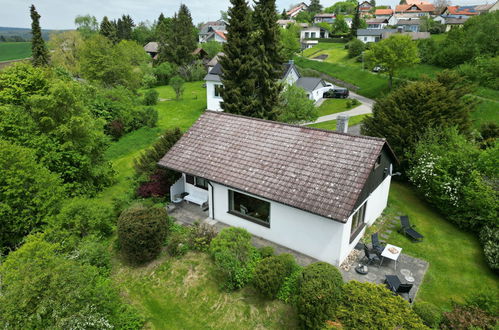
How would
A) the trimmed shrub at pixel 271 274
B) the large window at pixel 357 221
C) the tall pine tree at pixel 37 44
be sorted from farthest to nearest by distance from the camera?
the tall pine tree at pixel 37 44 → the large window at pixel 357 221 → the trimmed shrub at pixel 271 274

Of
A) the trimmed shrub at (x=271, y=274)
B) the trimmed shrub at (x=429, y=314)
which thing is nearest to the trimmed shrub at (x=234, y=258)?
the trimmed shrub at (x=271, y=274)

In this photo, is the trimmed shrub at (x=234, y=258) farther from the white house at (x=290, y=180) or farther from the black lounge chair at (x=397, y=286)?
the black lounge chair at (x=397, y=286)

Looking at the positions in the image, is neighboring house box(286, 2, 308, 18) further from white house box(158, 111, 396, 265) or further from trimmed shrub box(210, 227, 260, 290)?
trimmed shrub box(210, 227, 260, 290)

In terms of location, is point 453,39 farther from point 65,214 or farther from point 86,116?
point 65,214

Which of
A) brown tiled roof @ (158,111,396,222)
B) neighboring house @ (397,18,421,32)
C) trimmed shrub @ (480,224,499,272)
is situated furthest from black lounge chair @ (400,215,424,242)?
neighboring house @ (397,18,421,32)

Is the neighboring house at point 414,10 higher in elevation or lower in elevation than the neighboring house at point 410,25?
higher

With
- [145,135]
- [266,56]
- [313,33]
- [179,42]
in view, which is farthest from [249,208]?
[313,33]

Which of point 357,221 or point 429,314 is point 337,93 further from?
point 429,314
